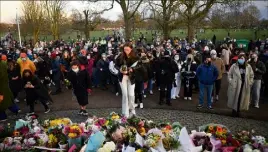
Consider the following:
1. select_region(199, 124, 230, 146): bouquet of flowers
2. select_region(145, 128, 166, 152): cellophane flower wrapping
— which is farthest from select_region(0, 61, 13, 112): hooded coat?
select_region(199, 124, 230, 146): bouquet of flowers

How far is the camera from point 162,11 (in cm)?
2573

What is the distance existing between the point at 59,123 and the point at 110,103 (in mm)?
5009

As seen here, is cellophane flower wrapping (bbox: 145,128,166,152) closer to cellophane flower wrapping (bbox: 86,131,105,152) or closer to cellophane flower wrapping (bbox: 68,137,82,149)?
cellophane flower wrapping (bbox: 86,131,105,152)

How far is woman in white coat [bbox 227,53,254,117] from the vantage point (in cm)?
871

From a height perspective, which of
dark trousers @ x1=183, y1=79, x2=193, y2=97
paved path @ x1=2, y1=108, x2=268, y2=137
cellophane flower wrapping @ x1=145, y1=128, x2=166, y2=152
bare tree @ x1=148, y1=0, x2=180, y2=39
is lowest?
paved path @ x1=2, y1=108, x2=268, y2=137

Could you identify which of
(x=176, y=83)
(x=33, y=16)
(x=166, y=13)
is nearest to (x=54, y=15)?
(x=33, y=16)

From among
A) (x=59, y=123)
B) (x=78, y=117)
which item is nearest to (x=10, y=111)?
(x=78, y=117)

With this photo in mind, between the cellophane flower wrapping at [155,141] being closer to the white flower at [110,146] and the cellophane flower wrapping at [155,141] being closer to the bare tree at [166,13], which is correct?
the white flower at [110,146]

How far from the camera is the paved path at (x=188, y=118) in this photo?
8.18 metres

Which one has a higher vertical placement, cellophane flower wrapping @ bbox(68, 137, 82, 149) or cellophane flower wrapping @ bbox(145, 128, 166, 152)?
cellophane flower wrapping @ bbox(145, 128, 166, 152)

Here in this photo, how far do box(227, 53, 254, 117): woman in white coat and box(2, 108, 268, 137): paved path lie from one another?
0.48 m

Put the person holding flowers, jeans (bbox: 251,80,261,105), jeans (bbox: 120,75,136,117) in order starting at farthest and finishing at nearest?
1. jeans (bbox: 251,80,261,105)
2. the person holding flowers
3. jeans (bbox: 120,75,136,117)

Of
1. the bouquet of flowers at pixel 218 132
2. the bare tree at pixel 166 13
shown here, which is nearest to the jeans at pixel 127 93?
the bouquet of flowers at pixel 218 132

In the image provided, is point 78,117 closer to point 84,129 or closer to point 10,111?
point 10,111
